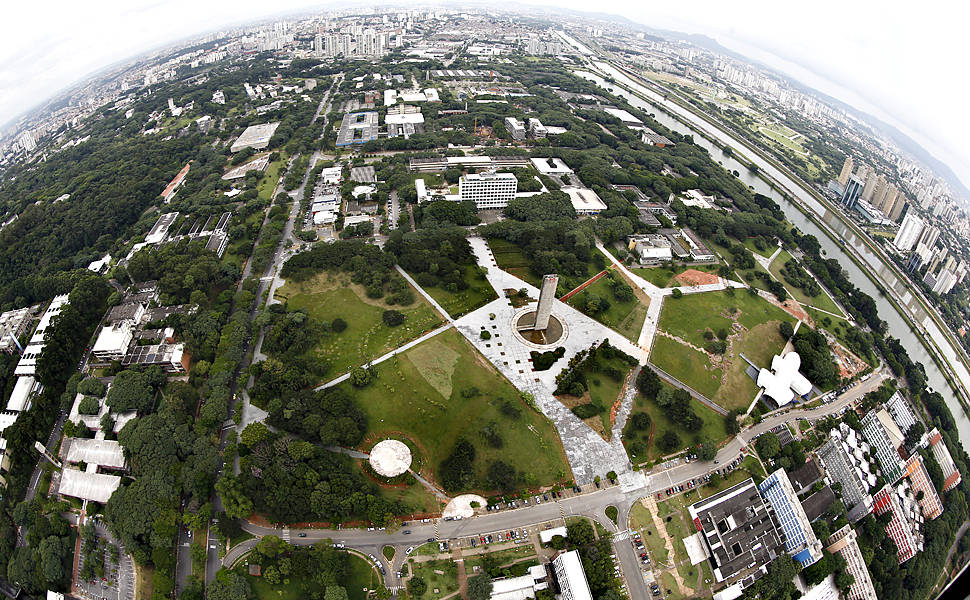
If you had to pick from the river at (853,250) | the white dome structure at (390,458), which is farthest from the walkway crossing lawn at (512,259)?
the river at (853,250)

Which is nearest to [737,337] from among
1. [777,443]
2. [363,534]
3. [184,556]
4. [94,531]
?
[777,443]

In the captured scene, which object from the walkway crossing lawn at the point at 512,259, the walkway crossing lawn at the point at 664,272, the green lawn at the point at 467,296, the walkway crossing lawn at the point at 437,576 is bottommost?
the walkway crossing lawn at the point at 664,272

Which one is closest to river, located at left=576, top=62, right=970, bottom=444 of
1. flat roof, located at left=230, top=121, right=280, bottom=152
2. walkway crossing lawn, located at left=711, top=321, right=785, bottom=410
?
walkway crossing lawn, located at left=711, top=321, right=785, bottom=410

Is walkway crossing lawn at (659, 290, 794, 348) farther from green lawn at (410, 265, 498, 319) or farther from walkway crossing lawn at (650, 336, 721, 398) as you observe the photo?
green lawn at (410, 265, 498, 319)

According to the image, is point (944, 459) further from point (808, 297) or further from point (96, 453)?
point (96, 453)

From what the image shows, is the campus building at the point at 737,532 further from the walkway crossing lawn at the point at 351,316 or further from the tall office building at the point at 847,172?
the tall office building at the point at 847,172

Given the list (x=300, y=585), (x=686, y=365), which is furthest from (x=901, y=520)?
(x=300, y=585)
